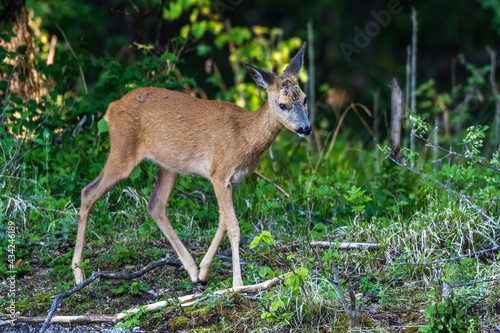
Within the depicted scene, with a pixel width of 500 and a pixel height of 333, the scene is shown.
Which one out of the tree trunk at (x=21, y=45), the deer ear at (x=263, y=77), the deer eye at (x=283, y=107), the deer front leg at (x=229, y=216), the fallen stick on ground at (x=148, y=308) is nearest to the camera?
the fallen stick on ground at (x=148, y=308)

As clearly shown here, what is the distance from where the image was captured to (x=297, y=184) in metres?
6.68

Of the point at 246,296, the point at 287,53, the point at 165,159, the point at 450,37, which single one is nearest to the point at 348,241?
the point at 246,296

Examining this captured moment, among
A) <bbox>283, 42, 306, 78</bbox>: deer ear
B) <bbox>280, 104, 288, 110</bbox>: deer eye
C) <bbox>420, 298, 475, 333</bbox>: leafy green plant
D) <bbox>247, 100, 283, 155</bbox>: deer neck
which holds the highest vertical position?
<bbox>283, 42, 306, 78</bbox>: deer ear

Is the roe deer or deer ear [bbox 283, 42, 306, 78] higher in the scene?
deer ear [bbox 283, 42, 306, 78]

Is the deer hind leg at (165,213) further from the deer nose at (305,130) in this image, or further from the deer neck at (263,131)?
the deer nose at (305,130)

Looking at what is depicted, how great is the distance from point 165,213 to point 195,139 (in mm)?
732

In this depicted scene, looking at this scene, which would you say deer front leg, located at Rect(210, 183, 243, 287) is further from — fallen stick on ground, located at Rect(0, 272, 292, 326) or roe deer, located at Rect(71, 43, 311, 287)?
fallen stick on ground, located at Rect(0, 272, 292, 326)

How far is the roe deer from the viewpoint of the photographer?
5.11 meters

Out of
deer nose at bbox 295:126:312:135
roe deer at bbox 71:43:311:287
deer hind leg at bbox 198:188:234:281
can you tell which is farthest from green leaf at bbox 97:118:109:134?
deer nose at bbox 295:126:312:135

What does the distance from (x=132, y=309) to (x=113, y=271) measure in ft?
2.79

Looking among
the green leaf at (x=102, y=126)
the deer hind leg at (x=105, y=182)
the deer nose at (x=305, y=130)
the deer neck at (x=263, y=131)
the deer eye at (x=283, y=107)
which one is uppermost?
the deer eye at (x=283, y=107)

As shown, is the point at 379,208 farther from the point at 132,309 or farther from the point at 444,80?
the point at 444,80

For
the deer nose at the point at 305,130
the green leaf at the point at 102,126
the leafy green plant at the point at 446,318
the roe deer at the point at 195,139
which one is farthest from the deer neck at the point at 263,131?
the leafy green plant at the point at 446,318

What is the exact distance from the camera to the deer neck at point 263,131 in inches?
204
